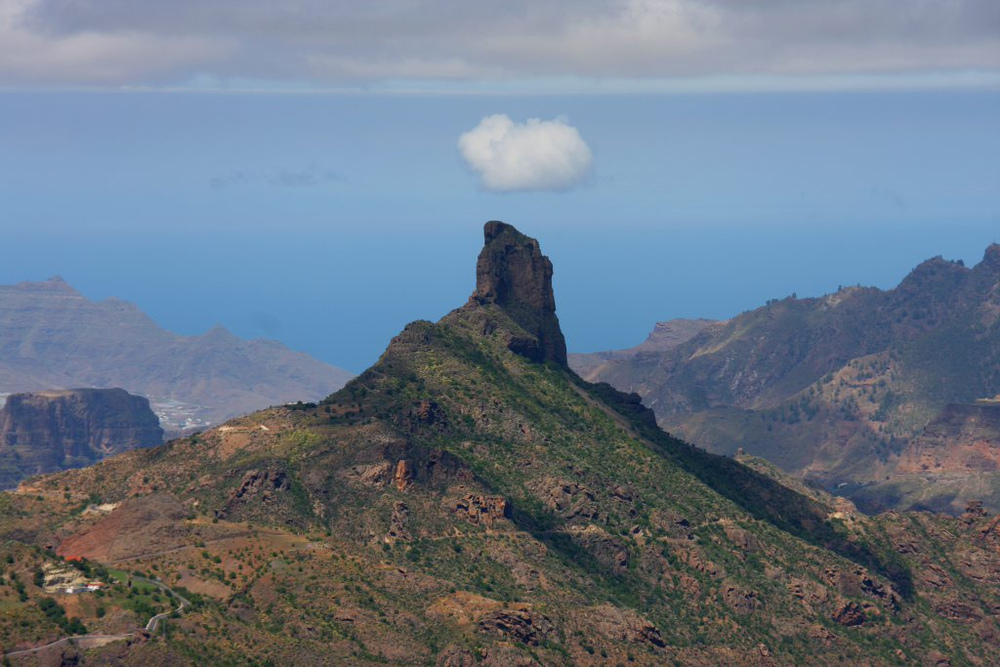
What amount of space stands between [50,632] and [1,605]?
6.81m

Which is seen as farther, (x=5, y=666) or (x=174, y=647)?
(x=174, y=647)

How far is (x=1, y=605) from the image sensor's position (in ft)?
645

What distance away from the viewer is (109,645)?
196 metres

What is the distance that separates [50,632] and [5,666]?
32.2 ft

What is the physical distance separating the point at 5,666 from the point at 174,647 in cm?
2007

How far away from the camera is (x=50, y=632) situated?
194 meters

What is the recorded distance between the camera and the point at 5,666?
185m

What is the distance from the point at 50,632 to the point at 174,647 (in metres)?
13.2

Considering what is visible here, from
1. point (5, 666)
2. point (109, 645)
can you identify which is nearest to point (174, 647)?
point (109, 645)

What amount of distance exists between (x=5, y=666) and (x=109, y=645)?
13595mm

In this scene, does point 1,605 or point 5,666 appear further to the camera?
point 1,605

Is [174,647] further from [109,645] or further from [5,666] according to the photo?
[5,666]
